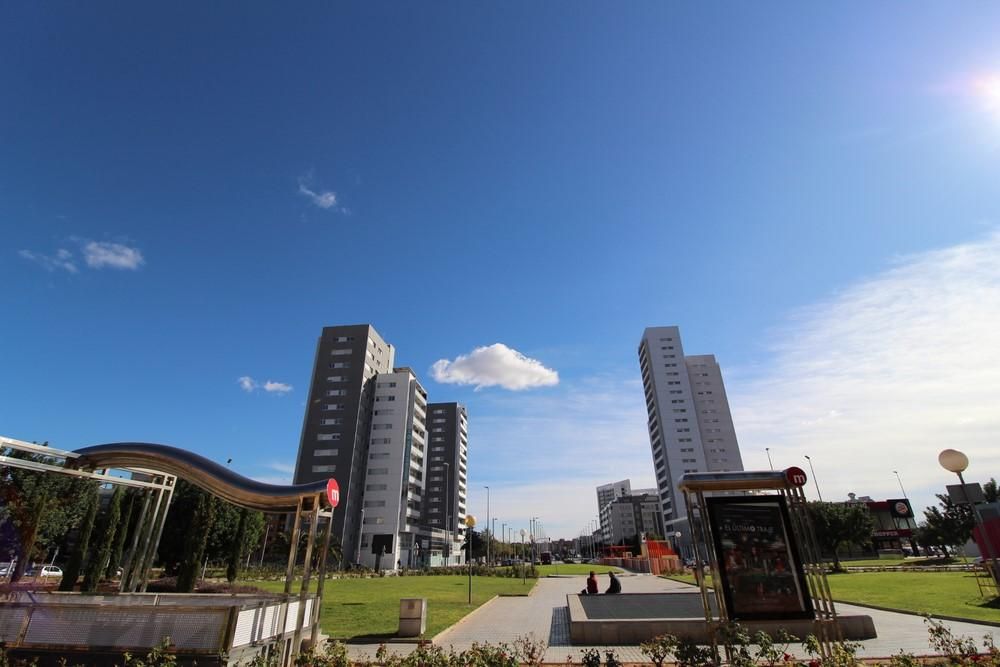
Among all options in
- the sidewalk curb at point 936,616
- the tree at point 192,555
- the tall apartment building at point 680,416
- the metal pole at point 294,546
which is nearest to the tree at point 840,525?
the sidewalk curb at point 936,616

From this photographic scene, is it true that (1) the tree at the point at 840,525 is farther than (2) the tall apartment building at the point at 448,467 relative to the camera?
No

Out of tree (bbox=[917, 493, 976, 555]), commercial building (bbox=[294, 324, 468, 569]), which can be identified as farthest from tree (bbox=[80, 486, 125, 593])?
tree (bbox=[917, 493, 976, 555])

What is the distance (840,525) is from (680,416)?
70.9m

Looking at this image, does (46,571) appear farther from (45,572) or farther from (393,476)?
(393,476)

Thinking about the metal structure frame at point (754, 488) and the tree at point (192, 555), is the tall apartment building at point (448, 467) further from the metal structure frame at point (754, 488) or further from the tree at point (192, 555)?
the metal structure frame at point (754, 488)

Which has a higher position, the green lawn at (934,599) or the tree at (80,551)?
the tree at (80,551)

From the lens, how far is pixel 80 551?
24.3 meters

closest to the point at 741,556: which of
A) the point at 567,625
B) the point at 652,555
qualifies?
the point at 567,625

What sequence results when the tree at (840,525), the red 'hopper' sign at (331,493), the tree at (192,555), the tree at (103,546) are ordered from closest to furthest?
the red 'hopper' sign at (331,493) → the tree at (192,555) → the tree at (103,546) → the tree at (840,525)

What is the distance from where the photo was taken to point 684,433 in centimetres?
11475

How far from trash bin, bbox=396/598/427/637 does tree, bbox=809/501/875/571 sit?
47.1 metres

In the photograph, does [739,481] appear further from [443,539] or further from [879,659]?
[443,539]

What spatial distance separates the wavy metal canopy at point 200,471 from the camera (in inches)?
405

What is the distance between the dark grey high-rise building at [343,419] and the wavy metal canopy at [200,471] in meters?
61.3
